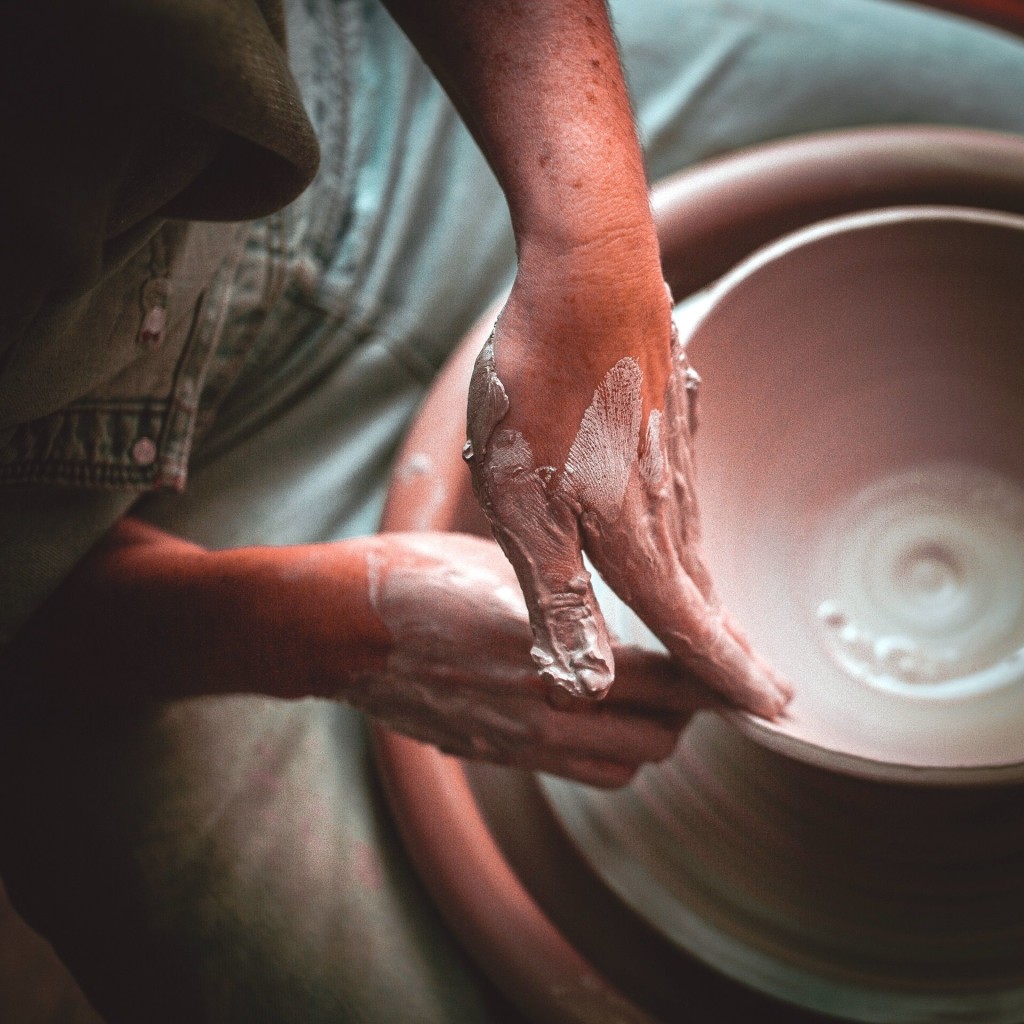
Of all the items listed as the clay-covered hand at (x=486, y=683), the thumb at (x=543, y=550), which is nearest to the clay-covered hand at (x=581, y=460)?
the thumb at (x=543, y=550)

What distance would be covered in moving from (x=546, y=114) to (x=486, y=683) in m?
0.42

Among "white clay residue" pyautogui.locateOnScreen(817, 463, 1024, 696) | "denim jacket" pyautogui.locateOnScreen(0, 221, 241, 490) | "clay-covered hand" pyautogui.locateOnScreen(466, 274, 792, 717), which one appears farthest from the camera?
"white clay residue" pyautogui.locateOnScreen(817, 463, 1024, 696)

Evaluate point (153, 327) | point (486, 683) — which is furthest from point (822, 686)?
point (153, 327)

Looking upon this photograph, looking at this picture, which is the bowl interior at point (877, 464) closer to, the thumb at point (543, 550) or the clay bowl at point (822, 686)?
the clay bowl at point (822, 686)

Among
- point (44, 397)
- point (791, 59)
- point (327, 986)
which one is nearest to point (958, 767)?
point (327, 986)

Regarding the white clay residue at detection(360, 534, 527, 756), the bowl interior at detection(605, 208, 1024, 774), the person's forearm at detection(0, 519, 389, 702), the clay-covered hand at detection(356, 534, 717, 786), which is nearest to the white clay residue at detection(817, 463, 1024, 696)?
the bowl interior at detection(605, 208, 1024, 774)

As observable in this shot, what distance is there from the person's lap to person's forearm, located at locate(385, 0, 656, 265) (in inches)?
22.2

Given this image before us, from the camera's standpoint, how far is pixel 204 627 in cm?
76

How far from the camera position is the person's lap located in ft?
2.83

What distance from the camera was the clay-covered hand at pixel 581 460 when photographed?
0.53 metres

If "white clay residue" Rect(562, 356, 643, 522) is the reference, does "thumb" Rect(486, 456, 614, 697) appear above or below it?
below

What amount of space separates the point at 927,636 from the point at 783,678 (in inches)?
11.2

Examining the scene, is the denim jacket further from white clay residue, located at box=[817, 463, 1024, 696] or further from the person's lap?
white clay residue, located at box=[817, 463, 1024, 696]

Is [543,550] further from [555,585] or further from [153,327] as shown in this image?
[153,327]
